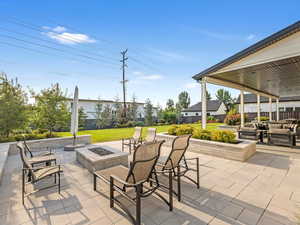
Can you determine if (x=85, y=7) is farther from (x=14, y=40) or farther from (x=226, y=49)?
(x=226, y=49)

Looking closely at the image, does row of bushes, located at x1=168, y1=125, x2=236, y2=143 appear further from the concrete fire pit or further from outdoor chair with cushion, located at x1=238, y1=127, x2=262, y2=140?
the concrete fire pit

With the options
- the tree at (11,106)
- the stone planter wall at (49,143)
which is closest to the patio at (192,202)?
the stone planter wall at (49,143)

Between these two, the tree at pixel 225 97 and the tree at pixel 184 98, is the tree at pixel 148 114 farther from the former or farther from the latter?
the tree at pixel 225 97

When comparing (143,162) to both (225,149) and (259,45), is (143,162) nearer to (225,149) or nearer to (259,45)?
(225,149)

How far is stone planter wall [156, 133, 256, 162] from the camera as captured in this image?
15.3ft

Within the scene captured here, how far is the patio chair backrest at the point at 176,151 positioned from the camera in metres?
2.71

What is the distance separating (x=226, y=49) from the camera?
915 cm

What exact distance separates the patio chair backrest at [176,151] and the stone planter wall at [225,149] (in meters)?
2.76

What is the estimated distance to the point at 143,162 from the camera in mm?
2082

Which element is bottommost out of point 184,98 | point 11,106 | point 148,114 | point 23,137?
point 23,137

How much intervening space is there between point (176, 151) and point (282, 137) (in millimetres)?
6064

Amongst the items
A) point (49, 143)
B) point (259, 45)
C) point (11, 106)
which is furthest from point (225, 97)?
point (11, 106)

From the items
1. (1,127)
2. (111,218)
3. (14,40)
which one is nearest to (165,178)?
(111,218)

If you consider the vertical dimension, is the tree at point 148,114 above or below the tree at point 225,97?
below
